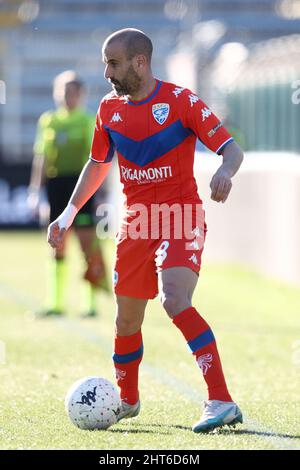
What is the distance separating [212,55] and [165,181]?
14.4m

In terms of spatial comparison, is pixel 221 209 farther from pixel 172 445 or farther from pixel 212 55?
pixel 172 445

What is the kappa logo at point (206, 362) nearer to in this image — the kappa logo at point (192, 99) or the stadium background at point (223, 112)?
the stadium background at point (223, 112)

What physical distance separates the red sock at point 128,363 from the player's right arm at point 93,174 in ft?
2.12

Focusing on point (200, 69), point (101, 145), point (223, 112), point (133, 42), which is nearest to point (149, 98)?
point (133, 42)

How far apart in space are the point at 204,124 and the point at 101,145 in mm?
703

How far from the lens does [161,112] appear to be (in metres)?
6.43

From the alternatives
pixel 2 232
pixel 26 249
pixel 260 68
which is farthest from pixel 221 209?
pixel 2 232

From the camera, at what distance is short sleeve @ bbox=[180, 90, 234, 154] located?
6.31 metres

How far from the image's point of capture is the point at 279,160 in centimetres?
1612

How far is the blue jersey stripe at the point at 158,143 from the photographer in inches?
253

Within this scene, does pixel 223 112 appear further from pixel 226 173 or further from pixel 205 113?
pixel 226 173

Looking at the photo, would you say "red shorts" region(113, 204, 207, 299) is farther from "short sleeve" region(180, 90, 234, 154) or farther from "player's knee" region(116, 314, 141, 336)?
"short sleeve" region(180, 90, 234, 154)

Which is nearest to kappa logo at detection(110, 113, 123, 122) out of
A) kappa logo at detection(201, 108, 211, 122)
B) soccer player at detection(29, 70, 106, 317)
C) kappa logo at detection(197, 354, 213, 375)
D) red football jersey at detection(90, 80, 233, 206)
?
red football jersey at detection(90, 80, 233, 206)

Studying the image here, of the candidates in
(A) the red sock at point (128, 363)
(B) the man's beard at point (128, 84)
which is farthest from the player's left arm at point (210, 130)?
(A) the red sock at point (128, 363)
